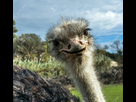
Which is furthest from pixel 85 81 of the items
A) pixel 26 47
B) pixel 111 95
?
pixel 26 47

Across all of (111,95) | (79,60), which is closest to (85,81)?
(79,60)

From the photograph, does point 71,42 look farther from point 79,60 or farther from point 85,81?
point 85,81

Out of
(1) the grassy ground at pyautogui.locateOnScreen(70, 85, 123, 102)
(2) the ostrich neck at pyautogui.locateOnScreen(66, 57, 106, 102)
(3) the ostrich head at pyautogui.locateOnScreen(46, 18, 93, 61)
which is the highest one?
(3) the ostrich head at pyautogui.locateOnScreen(46, 18, 93, 61)

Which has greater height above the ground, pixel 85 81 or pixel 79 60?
pixel 79 60

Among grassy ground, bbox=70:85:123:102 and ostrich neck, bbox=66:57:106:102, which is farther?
grassy ground, bbox=70:85:123:102

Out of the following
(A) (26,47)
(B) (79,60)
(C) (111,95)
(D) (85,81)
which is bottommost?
(C) (111,95)

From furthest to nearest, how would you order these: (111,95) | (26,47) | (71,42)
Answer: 1. (26,47)
2. (111,95)
3. (71,42)

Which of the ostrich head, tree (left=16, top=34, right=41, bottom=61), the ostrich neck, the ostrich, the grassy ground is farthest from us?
tree (left=16, top=34, right=41, bottom=61)

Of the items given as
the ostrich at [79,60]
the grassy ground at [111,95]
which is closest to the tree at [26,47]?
the grassy ground at [111,95]

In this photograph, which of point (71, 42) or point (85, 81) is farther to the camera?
point (85, 81)

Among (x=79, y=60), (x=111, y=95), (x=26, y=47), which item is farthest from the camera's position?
(x=26, y=47)

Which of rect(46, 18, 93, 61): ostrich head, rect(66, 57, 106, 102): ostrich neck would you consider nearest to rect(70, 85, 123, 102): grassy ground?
rect(66, 57, 106, 102): ostrich neck

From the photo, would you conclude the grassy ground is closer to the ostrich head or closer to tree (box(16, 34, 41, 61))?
the ostrich head

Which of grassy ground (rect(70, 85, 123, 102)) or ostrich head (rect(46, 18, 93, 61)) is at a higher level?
ostrich head (rect(46, 18, 93, 61))
